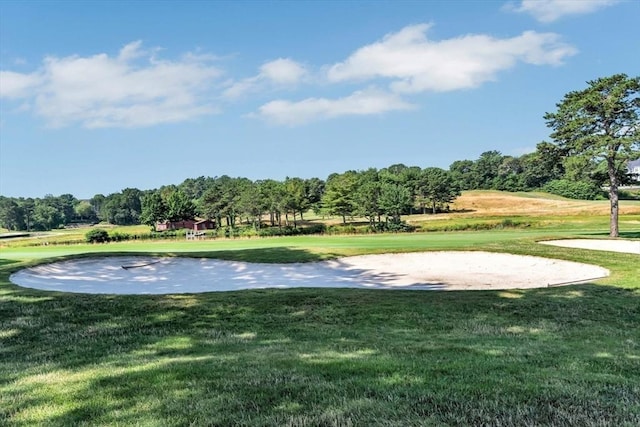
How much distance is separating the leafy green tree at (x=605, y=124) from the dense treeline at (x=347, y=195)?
3.12 feet

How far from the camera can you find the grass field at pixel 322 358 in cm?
392

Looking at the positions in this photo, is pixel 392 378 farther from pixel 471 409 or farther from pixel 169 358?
pixel 169 358

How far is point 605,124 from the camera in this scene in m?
32.1

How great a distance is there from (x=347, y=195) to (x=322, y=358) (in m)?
81.7

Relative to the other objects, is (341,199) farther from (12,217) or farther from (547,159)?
(12,217)

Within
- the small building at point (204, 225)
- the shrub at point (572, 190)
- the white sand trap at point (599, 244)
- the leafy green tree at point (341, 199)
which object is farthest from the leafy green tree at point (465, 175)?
the white sand trap at point (599, 244)

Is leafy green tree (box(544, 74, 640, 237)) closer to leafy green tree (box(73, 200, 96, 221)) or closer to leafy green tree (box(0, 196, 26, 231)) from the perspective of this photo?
leafy green tree (box(0, 196, 26, 231))

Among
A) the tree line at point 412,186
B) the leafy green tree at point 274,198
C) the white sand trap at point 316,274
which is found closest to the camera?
the white sand trap at point 316,274

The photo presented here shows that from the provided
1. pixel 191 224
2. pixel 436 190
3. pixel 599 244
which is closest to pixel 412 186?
pixel 436 190

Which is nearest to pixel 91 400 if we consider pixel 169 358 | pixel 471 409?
pixel 169 358

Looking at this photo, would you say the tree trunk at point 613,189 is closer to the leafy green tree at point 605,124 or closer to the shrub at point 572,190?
the leafy green tree at point 605,124

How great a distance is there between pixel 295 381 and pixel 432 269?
1430cm

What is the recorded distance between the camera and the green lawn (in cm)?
392

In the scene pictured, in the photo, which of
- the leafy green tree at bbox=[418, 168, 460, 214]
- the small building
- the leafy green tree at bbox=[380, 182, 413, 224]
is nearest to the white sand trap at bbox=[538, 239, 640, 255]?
the leafy green tree at bbox=[380, 182, 413, 224]
